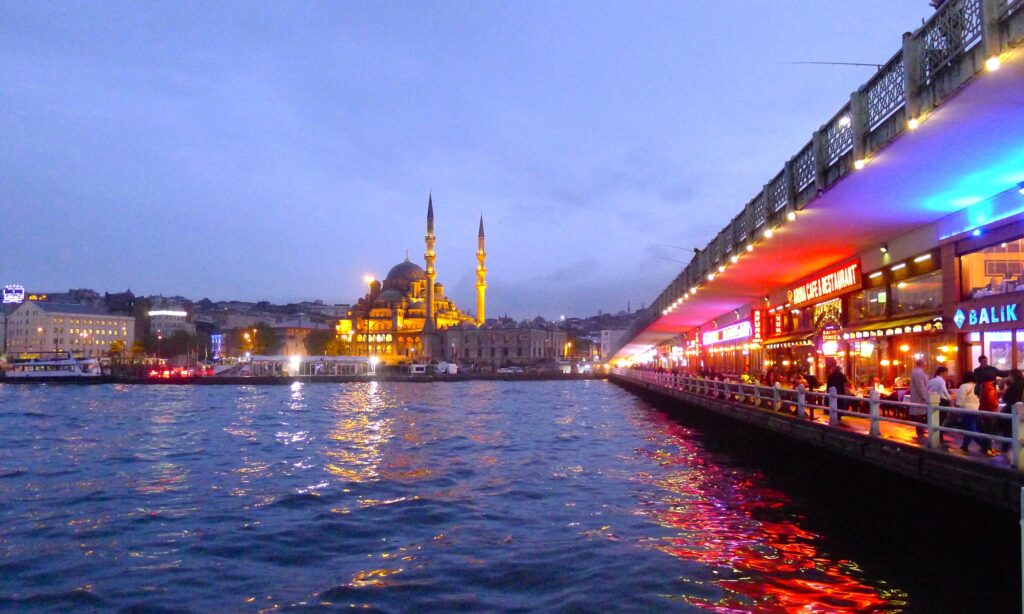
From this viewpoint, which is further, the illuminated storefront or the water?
the illuminated storefront

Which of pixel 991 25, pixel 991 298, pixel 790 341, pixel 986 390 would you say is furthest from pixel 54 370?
pixel 991 25

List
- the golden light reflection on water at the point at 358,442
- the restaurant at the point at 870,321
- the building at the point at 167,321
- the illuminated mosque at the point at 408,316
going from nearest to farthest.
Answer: the golden light reflection on water at the point at 358,442
the restaurant at the point at 870,321
the illuminated mosque at the point at 408,316
the building at the point at 167,321

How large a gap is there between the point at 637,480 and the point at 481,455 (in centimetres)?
517

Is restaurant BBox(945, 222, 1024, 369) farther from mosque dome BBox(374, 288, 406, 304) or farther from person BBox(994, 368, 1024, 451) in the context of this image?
mosque dome BBox(374, 288, 406, 304)

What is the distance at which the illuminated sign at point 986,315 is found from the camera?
13.9 m

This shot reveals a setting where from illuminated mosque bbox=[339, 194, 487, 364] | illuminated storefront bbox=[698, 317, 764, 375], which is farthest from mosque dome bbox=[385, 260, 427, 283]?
illuminated storefront bbox=[698, 317, 764, 375]

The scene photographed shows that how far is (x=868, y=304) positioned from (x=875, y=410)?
10523 mm

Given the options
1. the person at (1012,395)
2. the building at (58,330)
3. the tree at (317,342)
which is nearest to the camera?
the person at (1012,395)

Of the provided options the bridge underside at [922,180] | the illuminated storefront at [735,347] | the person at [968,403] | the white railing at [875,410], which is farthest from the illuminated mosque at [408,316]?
the person at [968,403]

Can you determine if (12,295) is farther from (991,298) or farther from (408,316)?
(991,298)

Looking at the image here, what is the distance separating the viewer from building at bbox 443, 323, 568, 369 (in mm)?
130500

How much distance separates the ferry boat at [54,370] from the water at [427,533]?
63.2 metres

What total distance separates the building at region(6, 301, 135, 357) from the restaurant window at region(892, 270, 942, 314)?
120 metres

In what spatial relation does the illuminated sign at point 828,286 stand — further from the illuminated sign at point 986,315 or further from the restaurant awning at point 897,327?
the illuminated sign at point 986,315
